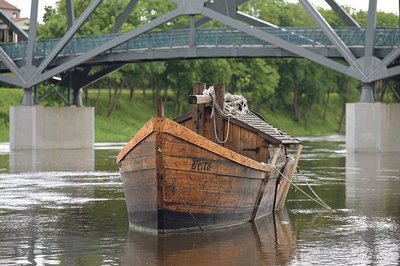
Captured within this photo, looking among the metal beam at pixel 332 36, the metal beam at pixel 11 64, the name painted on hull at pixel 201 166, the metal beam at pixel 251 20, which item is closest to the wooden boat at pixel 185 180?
the name painted on hull at pixel 201 166

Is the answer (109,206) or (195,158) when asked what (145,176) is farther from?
(109,206)

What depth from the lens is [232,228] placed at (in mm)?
24672

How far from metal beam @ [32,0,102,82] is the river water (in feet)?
113

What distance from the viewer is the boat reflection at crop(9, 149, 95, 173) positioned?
2017 inches

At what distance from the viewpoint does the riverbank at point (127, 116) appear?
333 ft

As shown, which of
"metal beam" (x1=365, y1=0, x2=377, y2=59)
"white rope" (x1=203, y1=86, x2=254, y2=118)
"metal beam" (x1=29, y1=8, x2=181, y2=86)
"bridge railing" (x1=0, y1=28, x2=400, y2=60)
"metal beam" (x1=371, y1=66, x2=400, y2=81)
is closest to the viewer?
"white rope" (x1=203, y1=86, x2=254, y2=118)

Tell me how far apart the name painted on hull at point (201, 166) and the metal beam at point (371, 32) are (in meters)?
48.4

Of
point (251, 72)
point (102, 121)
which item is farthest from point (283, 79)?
point (102, 121)

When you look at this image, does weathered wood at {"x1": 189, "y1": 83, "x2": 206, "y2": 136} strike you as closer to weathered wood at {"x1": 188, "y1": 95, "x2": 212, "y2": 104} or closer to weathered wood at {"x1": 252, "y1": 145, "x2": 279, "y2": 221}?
weathered wood at {"x1": 188, "y1": 95, "x2": 212, "y2": 104}

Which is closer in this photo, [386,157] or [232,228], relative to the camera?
[232,228]

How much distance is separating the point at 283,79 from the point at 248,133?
332ft

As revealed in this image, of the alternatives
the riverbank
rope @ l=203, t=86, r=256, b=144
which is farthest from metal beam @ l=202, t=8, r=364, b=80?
rope @ l=203, t=86, r=256, b=144

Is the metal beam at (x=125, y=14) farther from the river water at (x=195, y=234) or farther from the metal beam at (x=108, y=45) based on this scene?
the river water at (x=195, y=234)

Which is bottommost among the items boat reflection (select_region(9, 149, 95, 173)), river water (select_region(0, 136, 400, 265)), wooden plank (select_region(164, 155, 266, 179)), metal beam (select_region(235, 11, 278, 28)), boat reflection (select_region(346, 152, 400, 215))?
boat reflection (select_region(9, 149, 95, 173))
